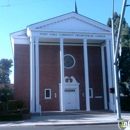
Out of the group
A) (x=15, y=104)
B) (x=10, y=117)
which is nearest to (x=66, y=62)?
(x=15, y=104)

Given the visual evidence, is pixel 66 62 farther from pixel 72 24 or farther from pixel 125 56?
pixel 125 56

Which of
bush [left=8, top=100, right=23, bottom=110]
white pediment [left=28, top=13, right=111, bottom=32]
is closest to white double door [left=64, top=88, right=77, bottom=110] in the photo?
bush [left=8, top=100, right=23, bottom=110]

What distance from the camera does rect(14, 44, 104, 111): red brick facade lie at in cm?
2680

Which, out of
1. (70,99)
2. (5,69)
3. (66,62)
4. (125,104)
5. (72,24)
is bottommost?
(125,104)

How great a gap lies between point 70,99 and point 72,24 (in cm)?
834

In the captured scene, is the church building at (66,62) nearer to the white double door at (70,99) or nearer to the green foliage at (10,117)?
the white double door at (70,99)

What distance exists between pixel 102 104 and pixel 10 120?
39.3 ft

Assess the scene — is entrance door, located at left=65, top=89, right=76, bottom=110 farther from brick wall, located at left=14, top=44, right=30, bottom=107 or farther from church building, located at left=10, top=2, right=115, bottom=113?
brick wall, located at left=14, top=44, right=30, bottom=107

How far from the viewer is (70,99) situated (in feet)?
90.2

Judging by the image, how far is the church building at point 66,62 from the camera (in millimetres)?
25938

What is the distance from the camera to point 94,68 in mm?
28984

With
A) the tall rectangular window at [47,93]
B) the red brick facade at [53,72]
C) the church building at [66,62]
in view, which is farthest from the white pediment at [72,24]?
the tall rectangular window at [47,93]

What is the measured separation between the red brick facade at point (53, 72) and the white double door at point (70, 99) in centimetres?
81

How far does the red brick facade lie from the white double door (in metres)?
0.81
